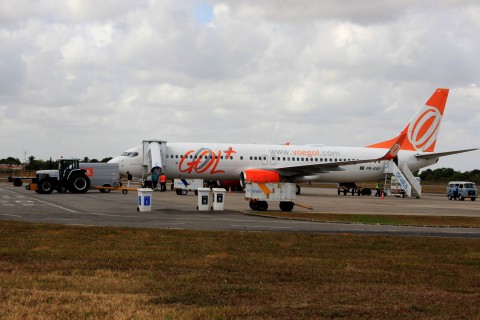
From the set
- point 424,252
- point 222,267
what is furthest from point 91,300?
point 424,252

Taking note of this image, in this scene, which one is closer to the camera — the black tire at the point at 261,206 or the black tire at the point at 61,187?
the black tire at the point at 261,206

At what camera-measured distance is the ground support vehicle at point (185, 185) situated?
49938 mm

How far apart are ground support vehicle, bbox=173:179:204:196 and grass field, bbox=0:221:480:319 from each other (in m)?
31.3

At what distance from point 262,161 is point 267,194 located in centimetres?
2700

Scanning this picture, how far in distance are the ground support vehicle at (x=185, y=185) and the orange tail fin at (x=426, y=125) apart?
21916 millimetres

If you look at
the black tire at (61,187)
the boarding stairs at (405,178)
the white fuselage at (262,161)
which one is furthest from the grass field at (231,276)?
the boarding stairs at (405,178)

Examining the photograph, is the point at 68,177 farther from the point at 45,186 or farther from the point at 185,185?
the point at 185,185

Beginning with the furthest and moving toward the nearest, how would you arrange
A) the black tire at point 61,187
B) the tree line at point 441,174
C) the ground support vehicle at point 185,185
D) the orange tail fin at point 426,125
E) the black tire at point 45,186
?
the tree line at point 441,174 < the orange tail fin at point 426,125 < the ground support vehicle at point 185,185 < the black tire at point 61,187 < the black tire at point 45,186

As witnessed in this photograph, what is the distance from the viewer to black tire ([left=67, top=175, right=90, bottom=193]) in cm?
4756

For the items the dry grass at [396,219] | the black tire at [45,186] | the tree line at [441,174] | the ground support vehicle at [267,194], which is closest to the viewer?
the dry grass at [396,219]

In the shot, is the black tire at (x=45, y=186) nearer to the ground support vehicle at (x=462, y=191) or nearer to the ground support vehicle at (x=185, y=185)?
the ground support vehicle at (x=185, y=185)

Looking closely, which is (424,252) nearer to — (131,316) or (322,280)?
(322,280)

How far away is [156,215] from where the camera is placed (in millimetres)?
26516

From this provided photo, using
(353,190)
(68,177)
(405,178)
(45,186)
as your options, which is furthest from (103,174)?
(405,178)
